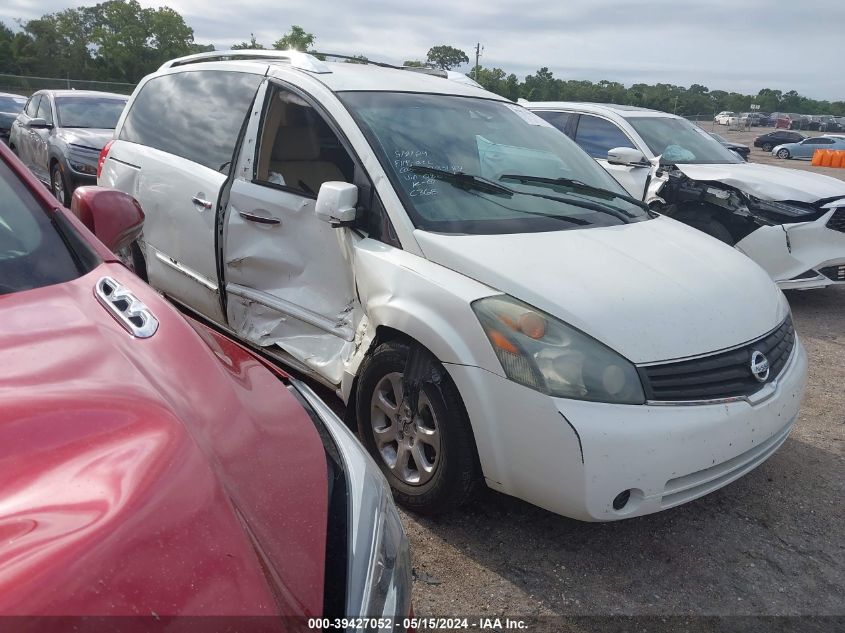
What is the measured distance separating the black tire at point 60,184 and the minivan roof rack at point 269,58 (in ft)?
13.2

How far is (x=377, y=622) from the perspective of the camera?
1265 mm

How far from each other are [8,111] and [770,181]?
15610mm

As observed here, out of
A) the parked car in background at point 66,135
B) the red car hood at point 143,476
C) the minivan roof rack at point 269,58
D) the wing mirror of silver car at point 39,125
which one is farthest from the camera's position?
the wing mirror of silver car at point 39,125

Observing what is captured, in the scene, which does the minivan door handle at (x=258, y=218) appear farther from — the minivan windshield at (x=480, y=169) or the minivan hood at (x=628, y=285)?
the minivan hood at (x=628, y=285)

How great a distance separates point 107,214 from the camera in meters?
2.35

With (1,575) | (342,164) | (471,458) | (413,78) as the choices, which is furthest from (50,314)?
(413,78)

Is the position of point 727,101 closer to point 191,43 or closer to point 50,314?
point 191,43

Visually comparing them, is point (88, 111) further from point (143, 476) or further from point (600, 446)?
point (143, 476)

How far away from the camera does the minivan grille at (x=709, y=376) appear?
95.3 inches

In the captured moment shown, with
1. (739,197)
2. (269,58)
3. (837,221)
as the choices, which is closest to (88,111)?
(269,58)

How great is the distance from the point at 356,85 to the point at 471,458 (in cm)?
199

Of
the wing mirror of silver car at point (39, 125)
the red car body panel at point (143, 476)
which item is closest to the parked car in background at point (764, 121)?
the wing mirror of silver car at point (39, 125)

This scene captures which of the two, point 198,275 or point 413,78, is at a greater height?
point 413,78

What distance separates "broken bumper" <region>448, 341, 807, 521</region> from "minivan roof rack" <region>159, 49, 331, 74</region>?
198cm
